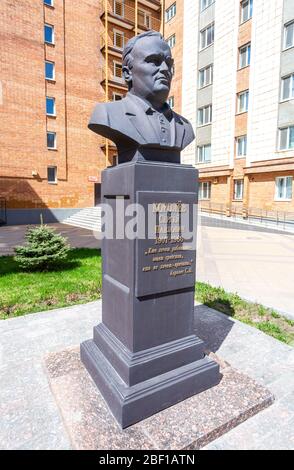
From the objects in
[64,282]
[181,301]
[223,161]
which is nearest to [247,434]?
[181,301]

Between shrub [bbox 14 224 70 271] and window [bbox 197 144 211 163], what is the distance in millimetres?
16344

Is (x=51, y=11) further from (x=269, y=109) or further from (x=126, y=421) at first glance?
(x=126, y=421)

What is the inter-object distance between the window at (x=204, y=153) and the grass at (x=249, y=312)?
16.8m

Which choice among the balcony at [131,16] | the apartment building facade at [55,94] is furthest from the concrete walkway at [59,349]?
the balcony at [131,16]

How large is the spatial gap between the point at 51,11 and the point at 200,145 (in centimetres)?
1286

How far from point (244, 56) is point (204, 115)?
435 cm

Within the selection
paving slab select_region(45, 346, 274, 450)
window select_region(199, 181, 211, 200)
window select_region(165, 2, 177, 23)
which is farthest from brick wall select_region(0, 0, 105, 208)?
paving slab select_region(45, 346, 274, 450)

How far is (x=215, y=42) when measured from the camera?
63.6 ft

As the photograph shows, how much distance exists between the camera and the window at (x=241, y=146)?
59.2 feet

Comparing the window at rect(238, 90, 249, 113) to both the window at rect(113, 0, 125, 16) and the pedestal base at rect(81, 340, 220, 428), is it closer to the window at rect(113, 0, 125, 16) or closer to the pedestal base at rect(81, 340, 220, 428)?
the window at rect(113, 0, 125, 16)

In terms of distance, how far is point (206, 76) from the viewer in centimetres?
2048

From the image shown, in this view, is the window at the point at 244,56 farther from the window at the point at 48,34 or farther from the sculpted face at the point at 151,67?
the sculpted face at the point at 151,67

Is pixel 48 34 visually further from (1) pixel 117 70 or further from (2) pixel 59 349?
(2) pixel 59 349

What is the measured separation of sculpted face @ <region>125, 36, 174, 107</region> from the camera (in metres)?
2.54
